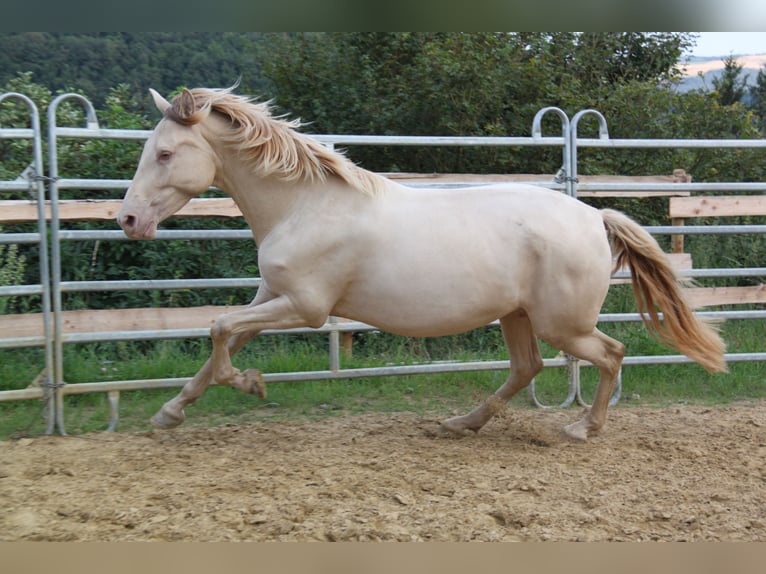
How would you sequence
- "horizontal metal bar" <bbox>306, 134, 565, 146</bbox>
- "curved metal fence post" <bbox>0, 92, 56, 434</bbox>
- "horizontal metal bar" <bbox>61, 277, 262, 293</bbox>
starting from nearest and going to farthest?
"curved metal fence post" <bbox>0, 92, 56, 434</bbox>, "horizontal metal bar" <bbox>61, 277, 262, 293</bbox>, "horizontal metal bar" <bbox>306, 134, 565, 146</bbox>

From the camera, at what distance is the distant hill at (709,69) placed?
36.6 ft

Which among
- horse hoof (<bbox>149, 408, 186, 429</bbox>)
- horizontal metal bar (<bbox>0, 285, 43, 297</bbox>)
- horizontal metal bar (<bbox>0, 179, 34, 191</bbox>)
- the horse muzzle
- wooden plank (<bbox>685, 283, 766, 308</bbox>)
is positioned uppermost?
horizontal metal bar (<bbox>0, 179, 34, 191</bbox>)

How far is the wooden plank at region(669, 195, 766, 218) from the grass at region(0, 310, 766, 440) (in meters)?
1.04

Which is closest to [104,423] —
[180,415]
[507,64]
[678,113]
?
[180,415]

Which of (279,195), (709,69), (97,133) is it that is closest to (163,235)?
(97,133)

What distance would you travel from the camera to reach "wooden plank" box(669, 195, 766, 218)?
5.97 meters

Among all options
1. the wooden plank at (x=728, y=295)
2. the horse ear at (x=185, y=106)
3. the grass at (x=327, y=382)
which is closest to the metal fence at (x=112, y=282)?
the grass at (x=327, y=382)

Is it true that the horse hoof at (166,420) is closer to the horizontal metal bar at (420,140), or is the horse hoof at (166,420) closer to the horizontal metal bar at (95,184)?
the horizontal metal bar at (95,184)

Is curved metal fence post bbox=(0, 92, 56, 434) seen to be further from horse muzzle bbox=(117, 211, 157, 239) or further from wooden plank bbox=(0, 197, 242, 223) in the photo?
horse muzzle bbox=(117, 211, 157, 239)

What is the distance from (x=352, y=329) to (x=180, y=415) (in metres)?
1.36

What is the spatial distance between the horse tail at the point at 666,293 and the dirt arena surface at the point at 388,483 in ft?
1.69

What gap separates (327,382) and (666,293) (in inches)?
95.2

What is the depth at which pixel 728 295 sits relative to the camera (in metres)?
5.93

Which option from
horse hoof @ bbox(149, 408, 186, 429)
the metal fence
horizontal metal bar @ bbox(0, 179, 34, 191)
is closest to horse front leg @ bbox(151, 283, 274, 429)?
horse hoof @ bbox(149, 408, 186, 429)
